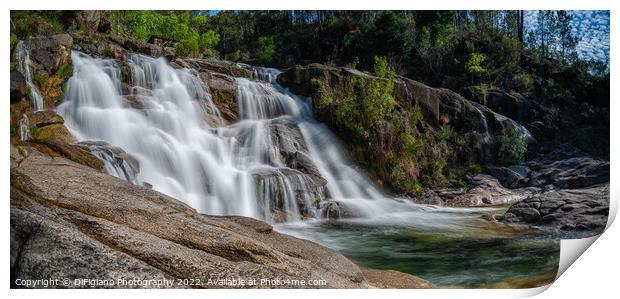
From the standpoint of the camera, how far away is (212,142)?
21.7 ft

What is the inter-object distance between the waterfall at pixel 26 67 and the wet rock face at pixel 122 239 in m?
0.72

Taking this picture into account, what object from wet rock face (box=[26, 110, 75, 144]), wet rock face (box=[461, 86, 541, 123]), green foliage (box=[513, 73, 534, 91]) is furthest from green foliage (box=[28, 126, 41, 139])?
green foliage (box=[513, 73, 534, 91])

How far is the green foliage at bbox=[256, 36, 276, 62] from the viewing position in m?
6.21

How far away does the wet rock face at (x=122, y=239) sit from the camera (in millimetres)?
3574

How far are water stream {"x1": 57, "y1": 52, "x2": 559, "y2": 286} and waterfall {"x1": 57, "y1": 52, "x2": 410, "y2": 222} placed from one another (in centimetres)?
1

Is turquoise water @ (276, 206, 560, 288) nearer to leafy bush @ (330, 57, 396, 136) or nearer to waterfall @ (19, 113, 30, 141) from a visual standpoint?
leafy bush @ (330, 57, 396, 136)

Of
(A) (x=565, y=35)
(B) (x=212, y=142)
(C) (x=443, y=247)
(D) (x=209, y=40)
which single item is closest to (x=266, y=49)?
(D) (x=209, y=40)

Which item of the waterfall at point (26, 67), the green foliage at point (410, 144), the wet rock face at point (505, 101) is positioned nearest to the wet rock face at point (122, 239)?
the waterfall at point (26, 67)

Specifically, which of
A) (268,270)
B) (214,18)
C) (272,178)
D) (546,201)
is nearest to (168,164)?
(272,178)

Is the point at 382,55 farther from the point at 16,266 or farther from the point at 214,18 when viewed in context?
the point at 16,266

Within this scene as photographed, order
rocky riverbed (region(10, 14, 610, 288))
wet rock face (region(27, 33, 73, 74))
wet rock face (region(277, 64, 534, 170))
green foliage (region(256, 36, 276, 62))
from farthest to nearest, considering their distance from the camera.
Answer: wet rock face (region(277, 64, 534, 170)), green foliage (region(256, 36, 276, 62)), wet rock face (region(27, 33, 73, 74)), rocky riverbed (region(10, 14, 610, 288))

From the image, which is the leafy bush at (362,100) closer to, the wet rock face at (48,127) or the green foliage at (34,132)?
the wet rock face at (48,127)

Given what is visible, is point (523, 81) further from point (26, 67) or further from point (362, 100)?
point (26, 67)

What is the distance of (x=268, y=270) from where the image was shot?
3.86 meters
